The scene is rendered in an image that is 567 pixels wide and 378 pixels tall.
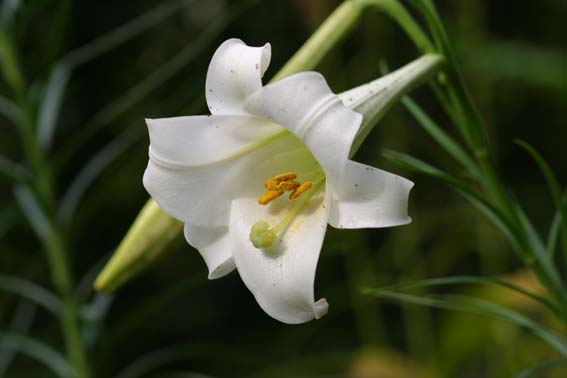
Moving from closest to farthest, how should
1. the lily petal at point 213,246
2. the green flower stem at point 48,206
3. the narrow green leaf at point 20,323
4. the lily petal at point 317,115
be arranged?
the lily petal at point 317,115 < the lily petal at point 213,246 < the green flower stem at point 48,206 < the narrow green leaf at point 20,323

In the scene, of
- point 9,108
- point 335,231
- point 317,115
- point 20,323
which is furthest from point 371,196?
point 20,323

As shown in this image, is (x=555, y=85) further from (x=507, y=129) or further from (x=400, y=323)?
(x=400, y=323)

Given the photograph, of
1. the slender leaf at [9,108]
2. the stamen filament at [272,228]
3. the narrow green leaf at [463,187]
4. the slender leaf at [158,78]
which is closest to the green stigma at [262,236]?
the stamen filament at [272,228]

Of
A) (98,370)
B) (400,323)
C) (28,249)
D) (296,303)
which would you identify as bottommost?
(400,323)

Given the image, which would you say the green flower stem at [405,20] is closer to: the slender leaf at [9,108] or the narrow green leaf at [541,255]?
the narrow green leaf at [541,255]

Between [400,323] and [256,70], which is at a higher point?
[256,70]

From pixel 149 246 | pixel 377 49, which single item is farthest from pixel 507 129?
pixel 149 246
